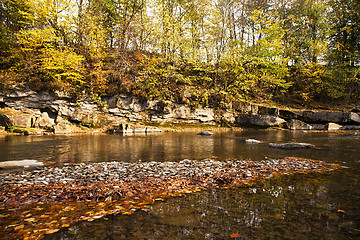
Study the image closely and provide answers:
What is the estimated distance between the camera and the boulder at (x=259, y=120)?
79.1 ft

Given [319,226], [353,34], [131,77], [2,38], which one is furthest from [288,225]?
[353,34]

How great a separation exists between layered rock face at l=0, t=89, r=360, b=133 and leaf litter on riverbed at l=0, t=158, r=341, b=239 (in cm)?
1608

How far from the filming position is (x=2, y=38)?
22062 mm

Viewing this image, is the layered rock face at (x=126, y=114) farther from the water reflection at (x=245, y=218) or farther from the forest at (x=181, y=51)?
the water reflection at (x=245, y=218)

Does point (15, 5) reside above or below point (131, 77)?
above

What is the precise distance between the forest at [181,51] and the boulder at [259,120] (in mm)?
3057

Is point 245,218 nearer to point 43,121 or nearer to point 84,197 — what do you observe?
point 84,197

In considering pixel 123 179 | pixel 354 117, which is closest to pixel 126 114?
pixel 123 179

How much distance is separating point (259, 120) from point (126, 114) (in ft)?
55.6

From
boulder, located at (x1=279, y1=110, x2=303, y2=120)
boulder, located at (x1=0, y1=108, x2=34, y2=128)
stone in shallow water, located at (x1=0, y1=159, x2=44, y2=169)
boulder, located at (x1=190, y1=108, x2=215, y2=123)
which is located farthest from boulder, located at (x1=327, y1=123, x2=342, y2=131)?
boulder, located at (x1=0, y1=108, x2=34, y2=128)

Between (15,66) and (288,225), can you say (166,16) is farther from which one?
(288,225)

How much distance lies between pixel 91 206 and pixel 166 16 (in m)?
26.4

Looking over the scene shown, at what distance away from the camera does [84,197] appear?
4062 mm

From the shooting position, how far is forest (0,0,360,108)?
21203mm
